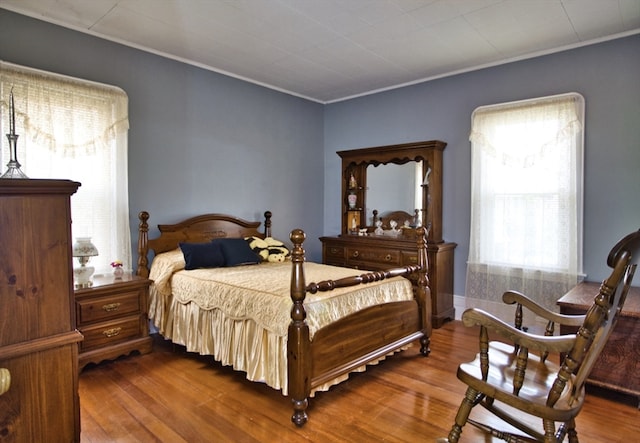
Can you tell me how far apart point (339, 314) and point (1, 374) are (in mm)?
1916

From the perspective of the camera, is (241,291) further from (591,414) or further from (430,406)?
(591,414)

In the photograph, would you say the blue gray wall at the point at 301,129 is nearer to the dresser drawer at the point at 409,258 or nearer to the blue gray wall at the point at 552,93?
the blue gray wall at the point at 552,93

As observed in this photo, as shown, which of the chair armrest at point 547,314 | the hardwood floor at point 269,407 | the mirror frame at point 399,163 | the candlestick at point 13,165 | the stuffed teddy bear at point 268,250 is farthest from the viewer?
the mirror frame at point 399,163

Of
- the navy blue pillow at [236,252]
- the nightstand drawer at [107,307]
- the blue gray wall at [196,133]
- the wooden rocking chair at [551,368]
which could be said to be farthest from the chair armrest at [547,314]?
the blue gray wall at [196,133]

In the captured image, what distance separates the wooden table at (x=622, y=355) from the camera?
2.52 m

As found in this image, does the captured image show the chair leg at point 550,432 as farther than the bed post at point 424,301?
No

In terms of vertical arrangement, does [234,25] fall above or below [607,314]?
above

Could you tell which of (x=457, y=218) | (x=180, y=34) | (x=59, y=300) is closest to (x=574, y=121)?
(x=457, y=218)

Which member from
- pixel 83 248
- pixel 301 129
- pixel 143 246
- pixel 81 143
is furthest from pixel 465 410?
pixel 301 129

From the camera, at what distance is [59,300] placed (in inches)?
42.8

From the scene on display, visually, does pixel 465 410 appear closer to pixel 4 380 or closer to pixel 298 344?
pixel 298 344

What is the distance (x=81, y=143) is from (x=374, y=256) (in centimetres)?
306

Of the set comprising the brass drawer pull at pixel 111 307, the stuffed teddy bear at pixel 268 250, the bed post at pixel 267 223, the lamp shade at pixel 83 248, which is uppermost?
the bed post at pixel 267 223

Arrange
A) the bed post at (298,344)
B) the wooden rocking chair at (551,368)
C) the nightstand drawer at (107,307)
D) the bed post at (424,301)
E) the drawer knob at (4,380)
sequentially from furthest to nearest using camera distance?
the bed post at (424,301) < the nightstand drawer at (107,307) < the bed post at (298,344) < the wooden rocking chair at (551,368) < the drawer knob at (4,380)
